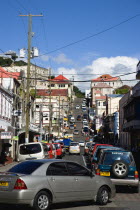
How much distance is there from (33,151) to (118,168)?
472 inches

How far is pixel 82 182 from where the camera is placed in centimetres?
1166

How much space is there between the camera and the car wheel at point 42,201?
1032 centimetres

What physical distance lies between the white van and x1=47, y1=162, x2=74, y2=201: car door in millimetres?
14339

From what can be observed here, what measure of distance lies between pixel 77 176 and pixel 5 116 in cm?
Answer: 2538

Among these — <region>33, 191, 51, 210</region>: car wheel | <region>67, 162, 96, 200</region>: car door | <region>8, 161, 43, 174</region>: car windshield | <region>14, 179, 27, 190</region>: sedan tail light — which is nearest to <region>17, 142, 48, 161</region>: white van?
<region>67, 162, 96, 200</region>: car door

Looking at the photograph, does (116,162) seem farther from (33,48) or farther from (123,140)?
(123,140)

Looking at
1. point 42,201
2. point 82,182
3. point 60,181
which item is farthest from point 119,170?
point 42,201

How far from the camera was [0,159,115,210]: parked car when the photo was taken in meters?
10.1

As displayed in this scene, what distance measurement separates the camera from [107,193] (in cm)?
1247

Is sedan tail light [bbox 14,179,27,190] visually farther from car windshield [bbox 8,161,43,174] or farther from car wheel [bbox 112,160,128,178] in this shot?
car wheel [bbox 112,160,128,178]

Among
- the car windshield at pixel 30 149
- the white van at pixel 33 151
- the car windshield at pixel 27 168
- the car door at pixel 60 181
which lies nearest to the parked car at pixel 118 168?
the car door at pixel 60 181

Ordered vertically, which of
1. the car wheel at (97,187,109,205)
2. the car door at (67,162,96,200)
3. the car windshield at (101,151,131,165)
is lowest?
the car wheel at (97,187,109,205)

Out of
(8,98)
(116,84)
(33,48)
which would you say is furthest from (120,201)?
(116,84)

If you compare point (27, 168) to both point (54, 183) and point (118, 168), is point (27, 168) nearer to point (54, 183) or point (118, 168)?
point (54, 183)
